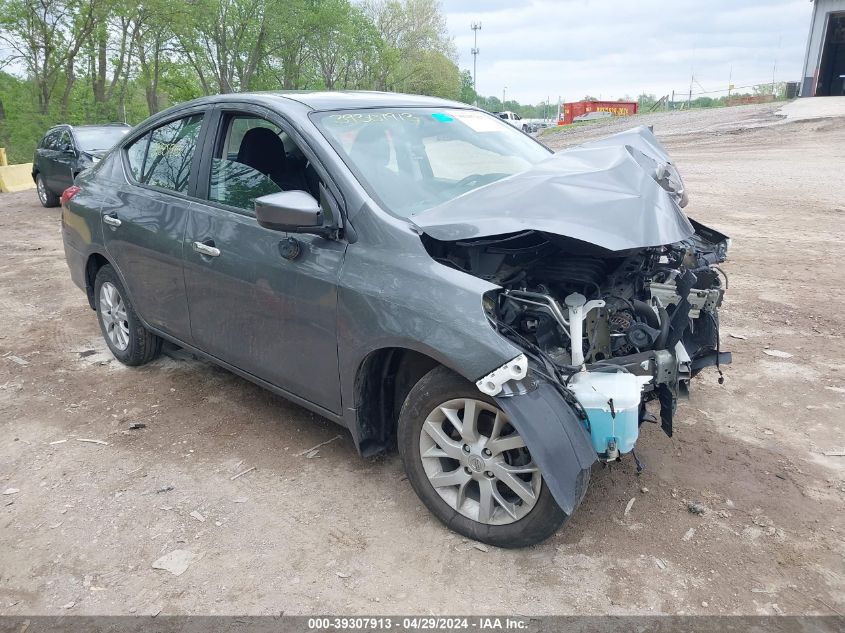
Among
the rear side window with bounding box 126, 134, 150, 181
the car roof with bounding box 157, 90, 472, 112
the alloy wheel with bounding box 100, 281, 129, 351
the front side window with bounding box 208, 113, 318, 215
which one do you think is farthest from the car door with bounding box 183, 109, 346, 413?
the alloy wheel with bounding box 100, 281, 129, 351

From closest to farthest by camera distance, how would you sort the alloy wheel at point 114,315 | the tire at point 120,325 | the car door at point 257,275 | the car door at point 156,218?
the car door at point 257,275 → the car door at point 156,218 → the tire at point 120,325 → the alloy wheel at point 114,315

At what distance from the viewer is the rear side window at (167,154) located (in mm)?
3947

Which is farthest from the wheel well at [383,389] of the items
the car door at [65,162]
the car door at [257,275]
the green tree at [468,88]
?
the green tree at [468,88]

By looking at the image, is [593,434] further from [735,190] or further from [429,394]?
[735,190]

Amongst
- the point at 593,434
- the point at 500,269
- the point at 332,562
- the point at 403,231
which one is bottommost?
the point at 332,562

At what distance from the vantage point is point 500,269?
10.1 feet

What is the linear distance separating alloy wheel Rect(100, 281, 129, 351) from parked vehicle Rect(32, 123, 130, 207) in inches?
305

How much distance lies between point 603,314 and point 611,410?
1.93 feet

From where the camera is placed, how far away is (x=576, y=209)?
9.64ft

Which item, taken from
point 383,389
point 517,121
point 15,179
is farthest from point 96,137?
point 517,121

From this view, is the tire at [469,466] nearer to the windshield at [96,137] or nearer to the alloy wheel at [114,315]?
the alloy wheel at [114,315]

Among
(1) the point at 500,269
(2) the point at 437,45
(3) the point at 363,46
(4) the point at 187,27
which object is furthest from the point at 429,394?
(2) the point at 437,45

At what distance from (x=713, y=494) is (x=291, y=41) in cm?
4084

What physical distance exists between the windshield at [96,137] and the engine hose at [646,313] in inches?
458
